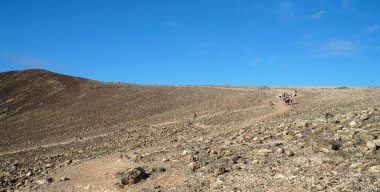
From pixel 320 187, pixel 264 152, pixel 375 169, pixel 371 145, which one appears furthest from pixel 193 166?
pixel 375 169

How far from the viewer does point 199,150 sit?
18984 millimetres

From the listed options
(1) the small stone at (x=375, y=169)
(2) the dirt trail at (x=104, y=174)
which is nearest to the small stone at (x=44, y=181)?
(2) the dirt trail at (x=104, y=174)

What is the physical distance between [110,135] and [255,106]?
1328cm

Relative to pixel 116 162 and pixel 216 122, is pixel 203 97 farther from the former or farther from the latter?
pixel 116 162

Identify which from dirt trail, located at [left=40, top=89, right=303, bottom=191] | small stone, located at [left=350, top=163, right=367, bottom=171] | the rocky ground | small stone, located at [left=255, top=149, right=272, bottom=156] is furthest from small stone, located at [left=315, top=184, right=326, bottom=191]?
dirt trail, located at [left=40, top=89, right=303, bottom=191]

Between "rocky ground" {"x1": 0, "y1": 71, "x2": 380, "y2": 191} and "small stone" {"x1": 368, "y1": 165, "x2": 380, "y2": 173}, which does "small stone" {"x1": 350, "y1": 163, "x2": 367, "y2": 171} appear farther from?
"small stone" {"x1": 368, "y1": 165, "x2": 380, "y2": 173}

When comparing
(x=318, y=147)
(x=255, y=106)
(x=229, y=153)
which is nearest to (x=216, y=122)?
(x=255, y=106)

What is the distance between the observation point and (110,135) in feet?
107

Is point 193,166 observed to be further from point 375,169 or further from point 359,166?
point 375,169

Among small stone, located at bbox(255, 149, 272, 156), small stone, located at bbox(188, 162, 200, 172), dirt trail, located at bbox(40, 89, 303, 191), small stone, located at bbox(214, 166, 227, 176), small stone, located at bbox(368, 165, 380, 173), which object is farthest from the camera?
small stone, located at bbox(255, 149, 272, 156)

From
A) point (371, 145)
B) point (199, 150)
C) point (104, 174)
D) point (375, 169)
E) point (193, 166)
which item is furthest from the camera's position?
point (199, 150)

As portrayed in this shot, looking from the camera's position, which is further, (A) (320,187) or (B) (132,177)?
(B) (132,177)

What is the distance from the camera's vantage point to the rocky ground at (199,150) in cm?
1327

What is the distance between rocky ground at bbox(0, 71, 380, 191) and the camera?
43.5 ft
